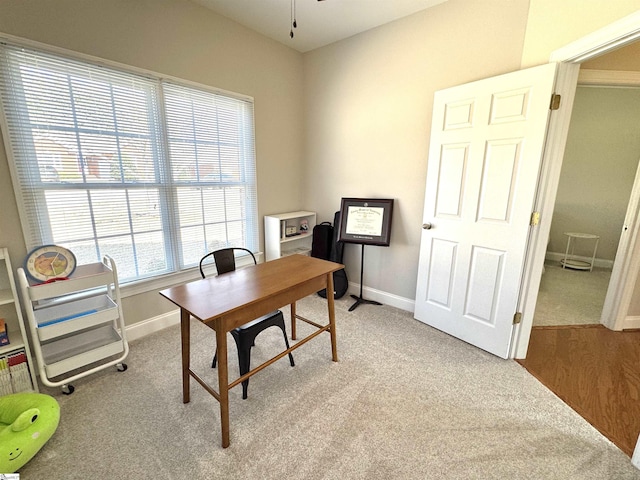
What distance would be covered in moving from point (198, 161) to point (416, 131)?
7.08ft

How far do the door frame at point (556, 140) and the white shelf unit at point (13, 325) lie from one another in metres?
3.44

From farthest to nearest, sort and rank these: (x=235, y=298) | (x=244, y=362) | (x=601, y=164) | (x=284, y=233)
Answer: (x=601, y=164)
(x=284, y=233)
(x=244, y=362)
(x=235, y=298)

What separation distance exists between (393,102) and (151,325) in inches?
126

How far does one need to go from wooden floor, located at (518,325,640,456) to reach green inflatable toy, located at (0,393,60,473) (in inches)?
120

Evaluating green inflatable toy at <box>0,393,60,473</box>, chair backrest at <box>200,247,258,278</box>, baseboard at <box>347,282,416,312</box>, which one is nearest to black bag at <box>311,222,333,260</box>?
baseboard at <box>347,282,416,312</box>

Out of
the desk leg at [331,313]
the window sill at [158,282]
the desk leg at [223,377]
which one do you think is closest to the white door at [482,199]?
the desk leg at [331,313]

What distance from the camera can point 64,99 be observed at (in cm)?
193

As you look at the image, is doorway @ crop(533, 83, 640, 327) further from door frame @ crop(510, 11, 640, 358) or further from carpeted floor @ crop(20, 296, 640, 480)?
carpeted floor @ crop(20, 296, 640, 480)

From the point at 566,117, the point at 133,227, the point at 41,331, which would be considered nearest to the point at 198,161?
the point at 133,227

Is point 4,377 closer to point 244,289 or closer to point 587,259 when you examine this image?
point 244,289

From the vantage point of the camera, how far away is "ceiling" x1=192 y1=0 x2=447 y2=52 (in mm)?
2424

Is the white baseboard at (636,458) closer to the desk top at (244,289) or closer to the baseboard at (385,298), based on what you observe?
the baseboard at (385,298)

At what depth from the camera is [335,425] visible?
1.63 m

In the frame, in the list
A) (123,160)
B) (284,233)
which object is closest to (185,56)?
(123,160)
